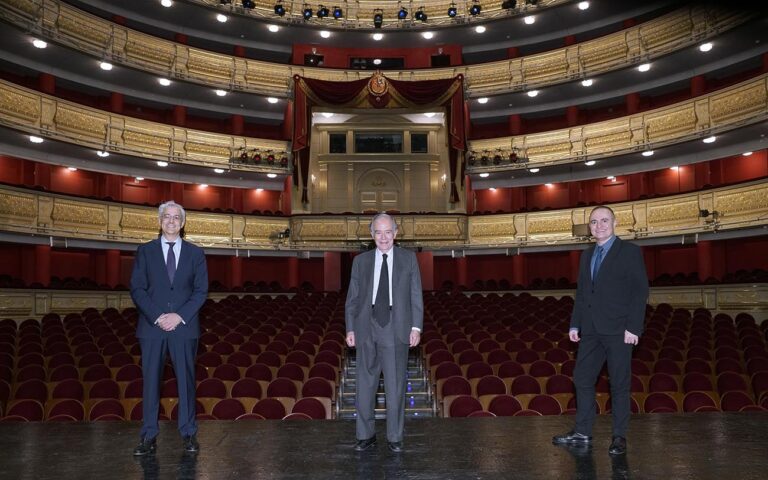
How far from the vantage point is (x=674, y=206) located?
15.9 meters

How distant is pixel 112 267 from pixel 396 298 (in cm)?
1526

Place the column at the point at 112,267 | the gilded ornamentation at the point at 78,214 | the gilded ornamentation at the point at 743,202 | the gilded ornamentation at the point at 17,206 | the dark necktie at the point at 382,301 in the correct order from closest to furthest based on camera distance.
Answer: the dark necktie at the point at 382,301, the gilded ornamentation at the point at 17,206, the gilded ornamentation at the point at 743,202, the gilded ornamentation at the point at 78,214, the column at the point at 112,267

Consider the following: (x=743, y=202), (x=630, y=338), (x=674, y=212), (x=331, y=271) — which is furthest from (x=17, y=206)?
(x=743, y=202)

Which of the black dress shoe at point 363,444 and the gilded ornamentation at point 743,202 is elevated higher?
the gilded ornamentation at point 743,202

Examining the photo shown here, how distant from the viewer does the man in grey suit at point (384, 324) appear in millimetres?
3660

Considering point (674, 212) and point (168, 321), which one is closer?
point (168, 321)

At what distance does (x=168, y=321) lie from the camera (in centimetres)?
346

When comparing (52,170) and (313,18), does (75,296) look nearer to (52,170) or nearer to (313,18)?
(52,170)

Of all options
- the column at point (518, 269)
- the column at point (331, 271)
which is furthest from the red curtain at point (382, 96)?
the column at point (518, 269)

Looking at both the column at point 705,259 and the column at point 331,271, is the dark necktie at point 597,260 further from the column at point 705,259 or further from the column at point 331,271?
the column at point 331,271

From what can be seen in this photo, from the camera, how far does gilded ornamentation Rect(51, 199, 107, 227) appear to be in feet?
47.6

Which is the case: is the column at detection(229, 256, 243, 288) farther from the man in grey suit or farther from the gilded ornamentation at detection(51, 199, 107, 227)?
the man in grey suit

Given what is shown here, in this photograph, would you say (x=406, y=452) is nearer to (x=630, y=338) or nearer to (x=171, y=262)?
(x=630, y=338)

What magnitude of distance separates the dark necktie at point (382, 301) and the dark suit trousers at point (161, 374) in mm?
1060
